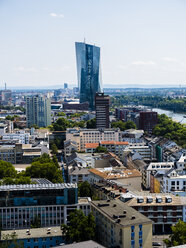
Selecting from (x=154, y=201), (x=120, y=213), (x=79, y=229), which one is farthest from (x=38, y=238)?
(x=154, y=201)

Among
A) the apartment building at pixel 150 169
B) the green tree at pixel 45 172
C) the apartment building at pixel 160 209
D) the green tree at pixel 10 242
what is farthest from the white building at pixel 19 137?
the green tree at pixel 10 242

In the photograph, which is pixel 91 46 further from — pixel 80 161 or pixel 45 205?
pixel 45 205

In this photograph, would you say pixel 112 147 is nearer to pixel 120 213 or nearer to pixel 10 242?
pixel 120 213

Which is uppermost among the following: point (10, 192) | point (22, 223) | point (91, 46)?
point (91, 46)

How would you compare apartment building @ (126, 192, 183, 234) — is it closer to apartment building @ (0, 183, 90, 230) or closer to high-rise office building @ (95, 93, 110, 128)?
apartment building @ (0, 183, 90, 230)

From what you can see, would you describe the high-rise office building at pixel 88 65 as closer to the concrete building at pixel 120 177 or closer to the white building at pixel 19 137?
the white building at pixel 19 137

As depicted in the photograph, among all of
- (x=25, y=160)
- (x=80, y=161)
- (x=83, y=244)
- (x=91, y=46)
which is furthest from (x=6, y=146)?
(x=91, y=46)
